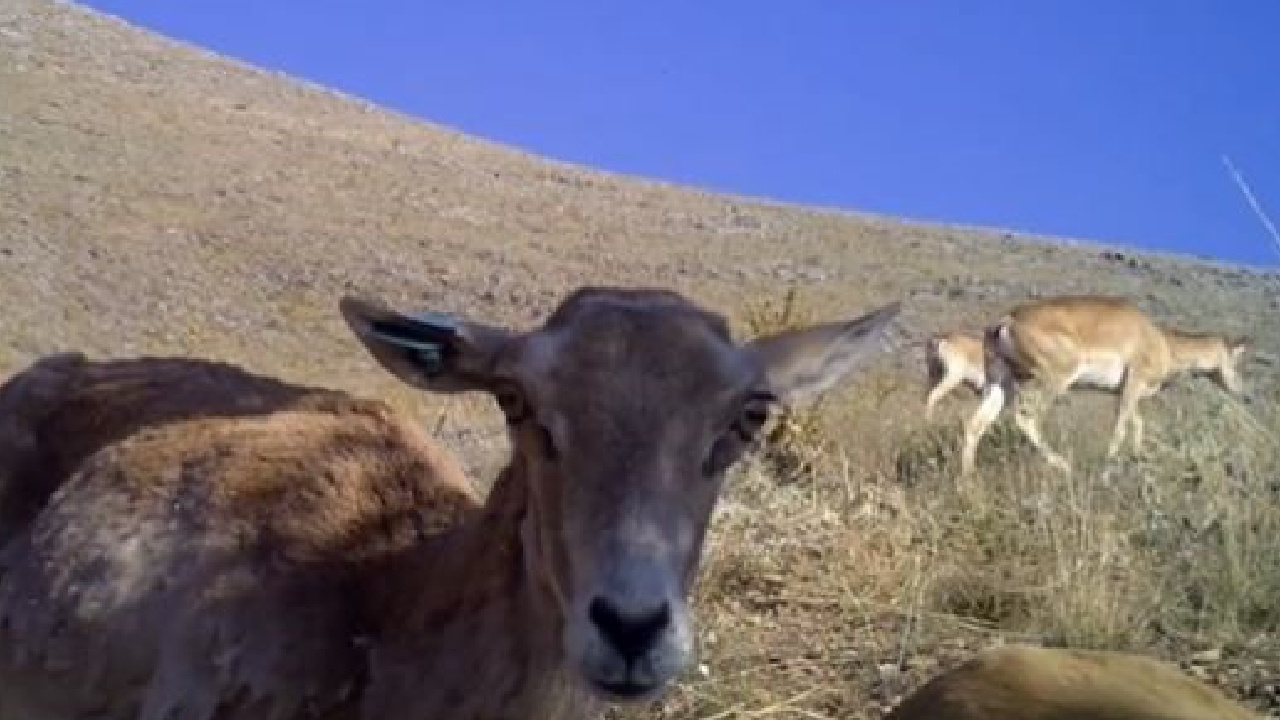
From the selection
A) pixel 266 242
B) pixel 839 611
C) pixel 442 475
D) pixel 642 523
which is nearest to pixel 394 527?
pixel 442 475

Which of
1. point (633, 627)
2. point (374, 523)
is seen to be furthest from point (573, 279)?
point (633, 627)

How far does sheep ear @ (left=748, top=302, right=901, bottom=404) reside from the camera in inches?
205

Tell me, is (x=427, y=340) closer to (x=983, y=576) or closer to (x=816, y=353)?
(x=816, y=353)

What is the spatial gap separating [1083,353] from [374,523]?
22.0 meters

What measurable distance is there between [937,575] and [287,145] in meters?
41.5

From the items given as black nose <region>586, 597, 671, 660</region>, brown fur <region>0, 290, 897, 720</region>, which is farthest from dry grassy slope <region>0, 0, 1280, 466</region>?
black nose <region>586, 597, 671, 660</region>

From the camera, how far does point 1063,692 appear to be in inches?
215

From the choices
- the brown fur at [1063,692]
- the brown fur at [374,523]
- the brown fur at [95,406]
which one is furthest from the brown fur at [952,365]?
the brown fur at [1063,692]

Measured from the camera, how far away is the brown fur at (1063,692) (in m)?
5.33

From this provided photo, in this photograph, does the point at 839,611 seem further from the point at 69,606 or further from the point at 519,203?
the point at 519,203

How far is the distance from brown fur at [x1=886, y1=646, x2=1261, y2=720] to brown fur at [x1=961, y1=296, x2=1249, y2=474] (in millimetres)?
18455

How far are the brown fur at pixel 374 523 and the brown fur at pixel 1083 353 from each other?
18.4 m

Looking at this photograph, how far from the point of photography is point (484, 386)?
508 centimetres

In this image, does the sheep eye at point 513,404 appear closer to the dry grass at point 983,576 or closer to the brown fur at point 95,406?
the brown fur at point 95,406
